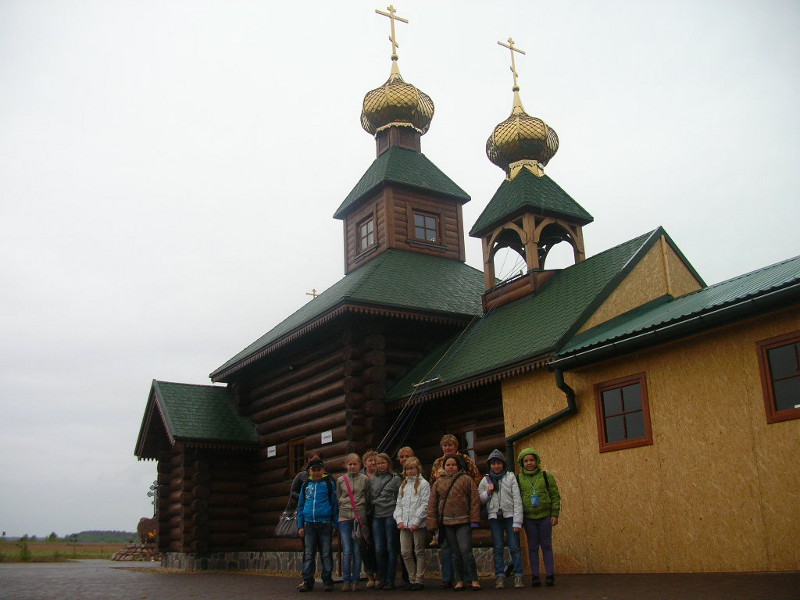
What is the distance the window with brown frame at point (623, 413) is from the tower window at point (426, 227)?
36.9 feet

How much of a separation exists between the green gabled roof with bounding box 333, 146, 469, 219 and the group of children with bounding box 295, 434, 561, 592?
12.9m

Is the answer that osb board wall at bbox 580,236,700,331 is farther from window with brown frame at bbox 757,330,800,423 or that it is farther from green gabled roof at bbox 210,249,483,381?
green gabled roof at bbox 210,249,483,381

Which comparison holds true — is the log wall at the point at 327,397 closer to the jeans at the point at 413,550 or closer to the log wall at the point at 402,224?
the log wall at the point at 402,224

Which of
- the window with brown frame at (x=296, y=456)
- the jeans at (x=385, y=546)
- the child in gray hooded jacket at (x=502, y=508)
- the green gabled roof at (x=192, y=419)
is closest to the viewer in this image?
the child in gray hooded jacket at (x=502, y=508)

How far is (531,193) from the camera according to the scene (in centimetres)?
1881

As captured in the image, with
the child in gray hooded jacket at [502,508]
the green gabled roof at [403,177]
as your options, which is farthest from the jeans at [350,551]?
the green gabled roof at [403,177]

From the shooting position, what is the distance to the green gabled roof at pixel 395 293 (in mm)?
18156

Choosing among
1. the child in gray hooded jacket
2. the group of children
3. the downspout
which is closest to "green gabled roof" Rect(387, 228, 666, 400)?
the downspout

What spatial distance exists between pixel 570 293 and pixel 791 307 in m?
5.80

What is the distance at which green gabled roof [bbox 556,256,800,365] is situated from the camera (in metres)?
10.7

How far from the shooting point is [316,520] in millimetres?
11727

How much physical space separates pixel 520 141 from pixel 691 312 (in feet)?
32.5

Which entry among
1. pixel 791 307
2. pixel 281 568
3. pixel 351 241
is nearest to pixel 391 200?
pixel 351 241

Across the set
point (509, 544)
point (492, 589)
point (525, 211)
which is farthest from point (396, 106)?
point (492, 589)
